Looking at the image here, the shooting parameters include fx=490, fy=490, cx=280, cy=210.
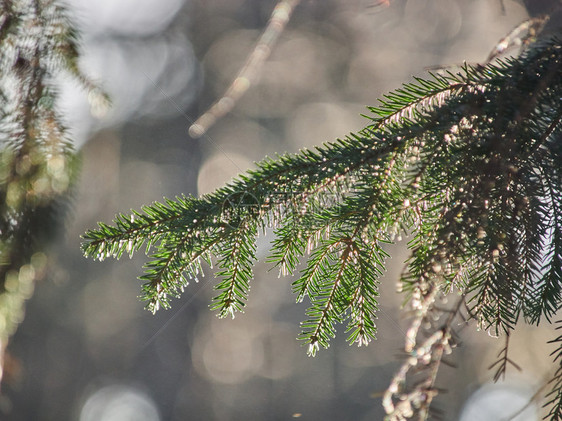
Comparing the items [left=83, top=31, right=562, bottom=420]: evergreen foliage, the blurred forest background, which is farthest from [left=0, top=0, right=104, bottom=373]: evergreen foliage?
the blurred forest background

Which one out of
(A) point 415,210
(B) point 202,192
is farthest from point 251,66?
(B) point 202,192

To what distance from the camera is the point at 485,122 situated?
488 mm

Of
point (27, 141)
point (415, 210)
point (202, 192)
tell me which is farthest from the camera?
point (202, 192)

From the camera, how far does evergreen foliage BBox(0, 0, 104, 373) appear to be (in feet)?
2.20

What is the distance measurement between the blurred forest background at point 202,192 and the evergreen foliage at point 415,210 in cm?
453

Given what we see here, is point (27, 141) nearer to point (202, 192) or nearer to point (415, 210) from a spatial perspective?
point (415, 210)

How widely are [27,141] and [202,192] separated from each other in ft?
16.6

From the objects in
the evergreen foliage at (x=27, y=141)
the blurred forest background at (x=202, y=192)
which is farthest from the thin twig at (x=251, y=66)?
the blurred forest background at (x=202, y=192)

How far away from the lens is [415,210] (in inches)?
21.7

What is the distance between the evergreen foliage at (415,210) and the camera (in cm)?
47

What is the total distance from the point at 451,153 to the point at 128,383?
6216 mm

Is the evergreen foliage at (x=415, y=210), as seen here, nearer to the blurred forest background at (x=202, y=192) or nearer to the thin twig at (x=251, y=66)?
the thin twig at (x=251, y=66)

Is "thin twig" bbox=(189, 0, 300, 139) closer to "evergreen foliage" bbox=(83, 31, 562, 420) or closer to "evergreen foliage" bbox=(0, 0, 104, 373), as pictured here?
"evergreen foliage" bbox=(83, 31, 562, 420)

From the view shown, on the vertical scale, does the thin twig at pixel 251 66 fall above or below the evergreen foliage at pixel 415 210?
above
